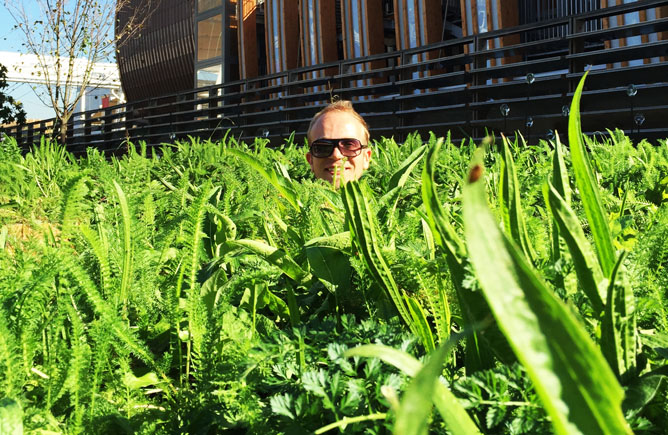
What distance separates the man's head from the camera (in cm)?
342

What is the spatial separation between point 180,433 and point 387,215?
70cm

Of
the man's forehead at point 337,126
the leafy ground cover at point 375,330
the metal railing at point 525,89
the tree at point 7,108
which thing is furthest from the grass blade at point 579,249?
the tree at point 7,108

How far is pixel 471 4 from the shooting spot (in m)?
14.5

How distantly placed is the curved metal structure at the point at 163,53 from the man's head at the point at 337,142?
83.1 ft

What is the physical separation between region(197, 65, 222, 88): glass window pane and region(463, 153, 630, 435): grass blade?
86.3 ft

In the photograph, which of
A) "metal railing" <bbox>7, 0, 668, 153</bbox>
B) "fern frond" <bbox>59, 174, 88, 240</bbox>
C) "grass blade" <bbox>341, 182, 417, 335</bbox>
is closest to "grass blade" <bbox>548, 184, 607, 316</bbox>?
"grass blade" <bbox>341, 182, 417, 335</bbox>

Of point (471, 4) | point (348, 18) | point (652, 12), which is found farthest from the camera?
point (348, 18)

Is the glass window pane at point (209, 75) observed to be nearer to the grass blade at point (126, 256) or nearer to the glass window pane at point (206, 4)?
the glass window pane at point (206, 4)

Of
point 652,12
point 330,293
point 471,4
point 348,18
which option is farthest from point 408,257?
point 348,18

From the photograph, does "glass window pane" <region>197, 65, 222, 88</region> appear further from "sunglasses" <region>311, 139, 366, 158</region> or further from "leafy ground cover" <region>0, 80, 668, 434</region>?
"leafy ground cover" <region>0, 80, 668, 434</region>

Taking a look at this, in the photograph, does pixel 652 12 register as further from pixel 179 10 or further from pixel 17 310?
pixel 179 10

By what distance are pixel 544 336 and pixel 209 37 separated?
2764 cm

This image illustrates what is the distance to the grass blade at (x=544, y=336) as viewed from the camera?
33 cm

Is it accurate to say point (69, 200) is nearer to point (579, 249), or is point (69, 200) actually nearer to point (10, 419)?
point (10, 419)
